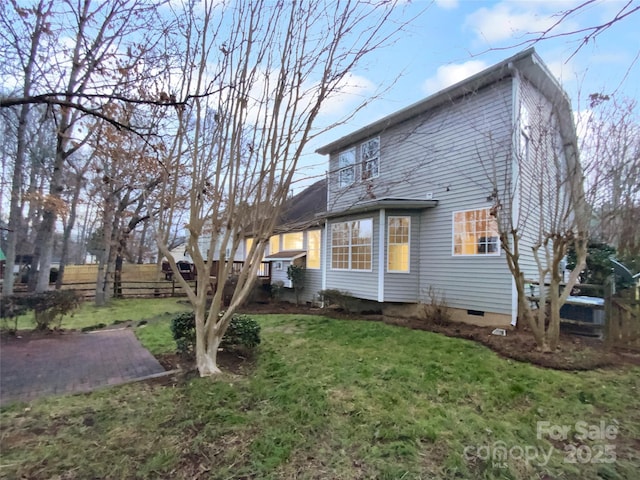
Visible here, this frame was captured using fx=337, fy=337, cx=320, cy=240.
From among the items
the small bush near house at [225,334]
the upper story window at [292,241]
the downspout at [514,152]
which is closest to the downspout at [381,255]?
the downspout at [514,152]

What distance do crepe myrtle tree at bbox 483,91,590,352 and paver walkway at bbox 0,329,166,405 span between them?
662 cm

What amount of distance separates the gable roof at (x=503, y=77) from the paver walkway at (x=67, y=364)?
7031 millimetres

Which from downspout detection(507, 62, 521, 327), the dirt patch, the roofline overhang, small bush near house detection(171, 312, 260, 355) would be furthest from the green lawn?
the roofline overhang

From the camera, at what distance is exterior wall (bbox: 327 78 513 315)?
8.26 meters

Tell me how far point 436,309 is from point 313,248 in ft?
20.1

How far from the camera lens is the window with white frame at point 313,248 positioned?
13.5 meters

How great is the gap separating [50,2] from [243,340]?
647 centimetres

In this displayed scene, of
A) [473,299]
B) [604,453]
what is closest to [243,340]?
[604,453]

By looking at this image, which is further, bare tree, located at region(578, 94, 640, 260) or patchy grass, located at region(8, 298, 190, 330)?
patchy grass, located at region(8, 298, 190, 330)

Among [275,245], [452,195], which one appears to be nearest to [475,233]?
[452,195]

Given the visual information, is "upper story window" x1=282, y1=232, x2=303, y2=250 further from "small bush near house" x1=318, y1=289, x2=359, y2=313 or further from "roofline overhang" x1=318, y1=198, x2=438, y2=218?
"roofline overhang" x1=318, y1=198, x2=438, y2=218

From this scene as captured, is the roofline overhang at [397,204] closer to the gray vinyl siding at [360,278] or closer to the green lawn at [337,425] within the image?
the gray vinyl siding at [360,278]

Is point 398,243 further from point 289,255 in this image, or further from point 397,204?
point 289,255

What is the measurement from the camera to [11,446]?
2.89 meters
